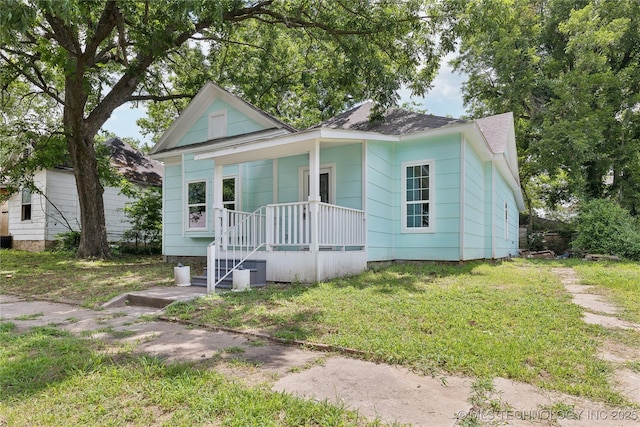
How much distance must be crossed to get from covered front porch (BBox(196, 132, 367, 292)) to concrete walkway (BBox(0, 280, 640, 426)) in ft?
8.25

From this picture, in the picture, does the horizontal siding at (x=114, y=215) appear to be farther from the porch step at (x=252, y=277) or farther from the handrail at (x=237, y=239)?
the porch step at (x=252, y=277)

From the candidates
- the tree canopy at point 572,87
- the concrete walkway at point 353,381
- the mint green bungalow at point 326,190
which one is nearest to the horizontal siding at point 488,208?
the mint green bungalow at point 326,190

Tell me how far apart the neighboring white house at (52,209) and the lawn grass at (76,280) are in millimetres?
6095

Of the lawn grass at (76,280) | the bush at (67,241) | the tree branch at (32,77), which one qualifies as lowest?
the lawn grass at (76,280)

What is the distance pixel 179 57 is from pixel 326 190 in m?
10.7

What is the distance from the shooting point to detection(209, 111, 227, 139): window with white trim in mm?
11344

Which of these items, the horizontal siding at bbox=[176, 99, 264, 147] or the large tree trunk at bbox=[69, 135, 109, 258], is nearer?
the horizontal siding at bbox=[176, 99, 264, 147]

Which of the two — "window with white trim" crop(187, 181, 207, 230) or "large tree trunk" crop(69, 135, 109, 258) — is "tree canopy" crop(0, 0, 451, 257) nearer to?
"large tree trunk" crop(69, 135, 109, 258)

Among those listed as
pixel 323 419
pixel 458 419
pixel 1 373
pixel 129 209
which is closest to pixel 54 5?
pixel 1 373

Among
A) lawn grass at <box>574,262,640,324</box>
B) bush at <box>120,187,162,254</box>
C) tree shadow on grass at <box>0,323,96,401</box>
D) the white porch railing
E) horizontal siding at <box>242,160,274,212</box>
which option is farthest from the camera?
bush at <box>120,187,162,254</box>

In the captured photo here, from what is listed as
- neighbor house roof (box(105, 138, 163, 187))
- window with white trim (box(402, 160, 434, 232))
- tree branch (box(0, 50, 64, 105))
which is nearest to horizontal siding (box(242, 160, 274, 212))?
window with white trim (box(402, 160, 434, 232))

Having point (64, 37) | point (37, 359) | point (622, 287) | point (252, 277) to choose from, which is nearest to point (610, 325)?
point (622, 287)

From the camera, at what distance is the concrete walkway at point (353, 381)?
227 cm

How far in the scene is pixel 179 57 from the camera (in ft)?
52.3
